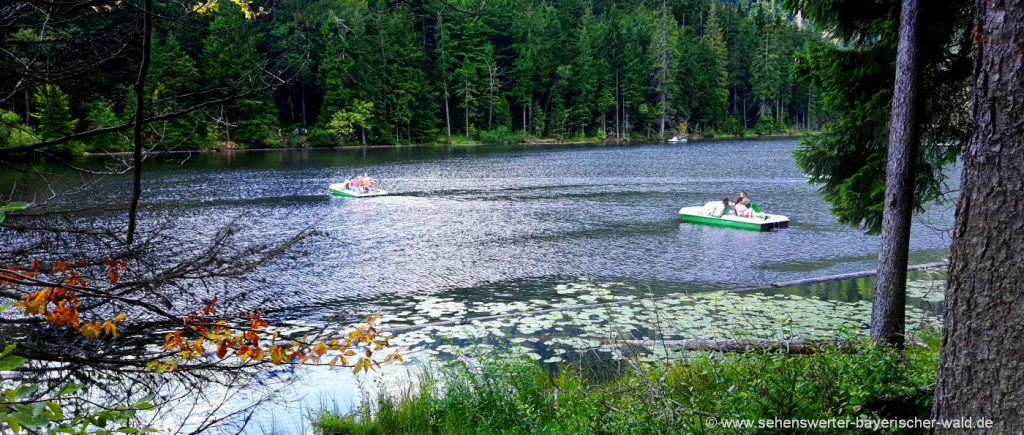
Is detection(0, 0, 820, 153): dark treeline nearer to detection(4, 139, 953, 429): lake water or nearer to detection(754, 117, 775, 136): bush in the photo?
detection(754, 117, 775, 136): bush

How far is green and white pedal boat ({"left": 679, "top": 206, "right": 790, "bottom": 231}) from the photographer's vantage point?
20406 mm

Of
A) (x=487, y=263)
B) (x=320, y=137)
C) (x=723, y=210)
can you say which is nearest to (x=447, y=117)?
(x=320, y=137)

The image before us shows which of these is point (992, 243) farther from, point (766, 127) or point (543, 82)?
point (766, 127)

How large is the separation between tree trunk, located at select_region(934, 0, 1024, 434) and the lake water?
6.75 ft

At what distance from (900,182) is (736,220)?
14158mm

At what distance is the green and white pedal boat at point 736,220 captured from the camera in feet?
66.9

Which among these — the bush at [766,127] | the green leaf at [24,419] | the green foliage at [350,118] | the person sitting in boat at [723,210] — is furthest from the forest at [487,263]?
the bush at [766,127]

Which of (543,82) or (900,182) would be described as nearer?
(900,182)

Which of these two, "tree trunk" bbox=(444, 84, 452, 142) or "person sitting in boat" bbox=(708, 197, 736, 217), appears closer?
"person sitting in boat" bbox=(708, 197, 736, 217)

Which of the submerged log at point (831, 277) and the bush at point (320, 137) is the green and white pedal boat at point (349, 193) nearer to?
the submerged log at point (831, 277)

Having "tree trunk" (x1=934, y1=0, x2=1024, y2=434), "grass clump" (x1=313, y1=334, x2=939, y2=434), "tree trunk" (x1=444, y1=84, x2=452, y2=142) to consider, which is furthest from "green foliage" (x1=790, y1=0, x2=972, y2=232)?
"tree trunk" (x1=444, y1=84, x2=452, y2=142)

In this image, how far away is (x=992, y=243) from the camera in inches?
114

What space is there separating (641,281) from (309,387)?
783 centimetres

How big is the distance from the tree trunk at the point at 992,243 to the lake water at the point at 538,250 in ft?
6.75
